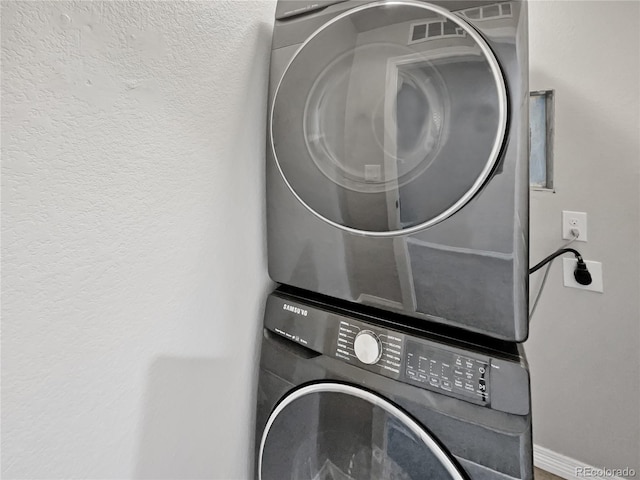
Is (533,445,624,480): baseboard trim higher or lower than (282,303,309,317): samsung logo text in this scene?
lower

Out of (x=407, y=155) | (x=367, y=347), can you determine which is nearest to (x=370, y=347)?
(x=367, y=347)

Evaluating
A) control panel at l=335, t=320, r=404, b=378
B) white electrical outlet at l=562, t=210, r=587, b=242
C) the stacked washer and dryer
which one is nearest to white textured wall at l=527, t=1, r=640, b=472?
white electrical outlet at l=562, t=210, r=587, b=242

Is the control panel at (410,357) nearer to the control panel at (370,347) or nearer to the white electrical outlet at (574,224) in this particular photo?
the control panel at (370,347)

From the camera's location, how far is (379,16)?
2.27 feet

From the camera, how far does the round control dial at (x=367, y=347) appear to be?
714 millimetres

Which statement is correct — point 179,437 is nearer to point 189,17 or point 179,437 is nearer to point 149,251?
point 149,251

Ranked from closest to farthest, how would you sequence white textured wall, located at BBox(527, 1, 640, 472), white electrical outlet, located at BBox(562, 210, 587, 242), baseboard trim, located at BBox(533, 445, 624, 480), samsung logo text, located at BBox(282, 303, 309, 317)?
samsung logo text, located at BBox(282, 303, 309, 317) → white textured wall, located at BBox(527, 1, 640, 472) → white electrical outlet, located at BBox(562, 210, 587, 242) → baseboard trim, located at BBox(533, 445, 624, 480)

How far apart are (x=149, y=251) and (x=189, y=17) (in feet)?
1.60

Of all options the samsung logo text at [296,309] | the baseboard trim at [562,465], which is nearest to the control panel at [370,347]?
the samsung logo text at [296,309]

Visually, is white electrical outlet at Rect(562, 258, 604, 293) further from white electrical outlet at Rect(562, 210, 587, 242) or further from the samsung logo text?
the samsung logo text

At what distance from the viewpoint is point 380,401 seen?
70 centimetres

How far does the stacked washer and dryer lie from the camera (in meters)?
0.60

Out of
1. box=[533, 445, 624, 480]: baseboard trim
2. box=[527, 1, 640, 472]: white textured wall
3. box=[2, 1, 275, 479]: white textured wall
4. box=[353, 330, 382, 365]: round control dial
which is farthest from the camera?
box=[533, 445, 624, 480]: baseboard trim

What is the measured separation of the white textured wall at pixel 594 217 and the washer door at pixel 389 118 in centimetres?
98
